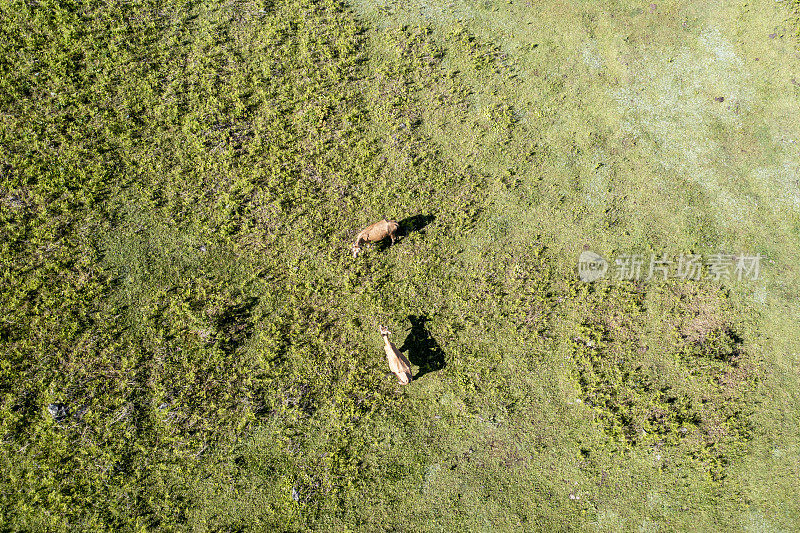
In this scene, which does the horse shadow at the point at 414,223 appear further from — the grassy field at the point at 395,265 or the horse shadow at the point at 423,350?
the horse shadow at the point at 423,350

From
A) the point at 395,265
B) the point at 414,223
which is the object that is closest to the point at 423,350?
the point at 395,265

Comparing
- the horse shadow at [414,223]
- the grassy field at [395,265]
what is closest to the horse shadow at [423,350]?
the grassy field at [395,265]

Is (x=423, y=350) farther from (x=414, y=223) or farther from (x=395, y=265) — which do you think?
(x=414, y=223)

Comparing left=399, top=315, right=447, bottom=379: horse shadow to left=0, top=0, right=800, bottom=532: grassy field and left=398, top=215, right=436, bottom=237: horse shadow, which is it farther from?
left=398, top=215, right=436, bottom=237: horse shadow

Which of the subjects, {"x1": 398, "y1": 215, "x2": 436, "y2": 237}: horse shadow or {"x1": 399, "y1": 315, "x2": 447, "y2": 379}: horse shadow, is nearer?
{"x1": 399, "y1": 315, "x2": 447, "y2": 379}: horse shadow

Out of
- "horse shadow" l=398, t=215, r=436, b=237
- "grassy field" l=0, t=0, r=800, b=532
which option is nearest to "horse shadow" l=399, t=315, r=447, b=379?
"grassy field" l=0, t=0, r=800, b=532

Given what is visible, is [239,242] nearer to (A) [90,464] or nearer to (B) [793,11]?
(A) [90,464]
